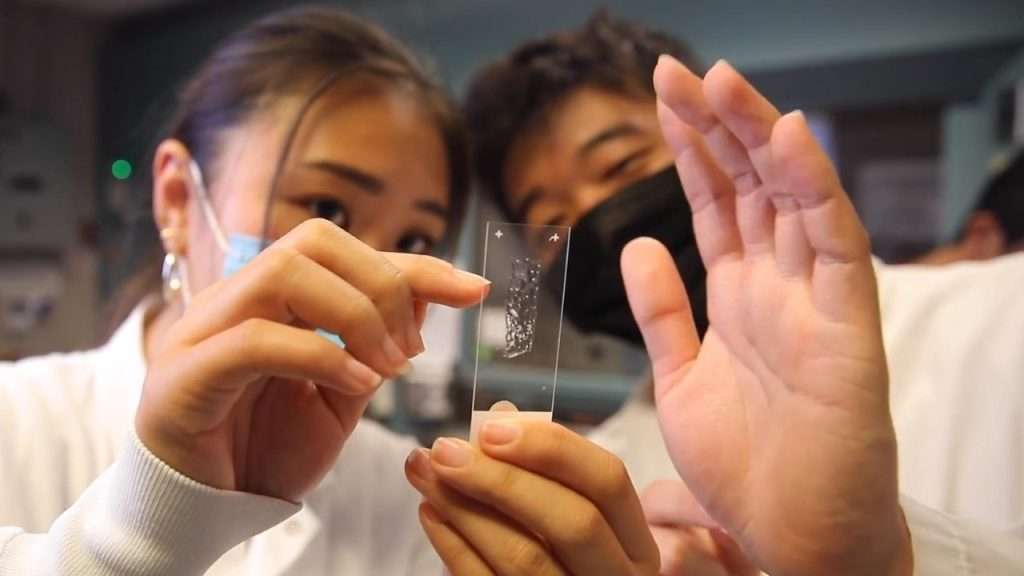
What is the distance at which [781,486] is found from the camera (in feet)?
1.44

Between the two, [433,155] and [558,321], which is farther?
[433,155]

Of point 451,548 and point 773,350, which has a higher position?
point 773,350

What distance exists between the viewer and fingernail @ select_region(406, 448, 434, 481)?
0.42 metres

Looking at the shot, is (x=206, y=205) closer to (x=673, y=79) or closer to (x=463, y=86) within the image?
(x=673, y=79)

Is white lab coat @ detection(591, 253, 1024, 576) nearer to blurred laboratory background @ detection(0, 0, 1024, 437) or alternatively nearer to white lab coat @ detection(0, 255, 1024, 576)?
white lab coat @ detection(0, 255, 1024, 576)

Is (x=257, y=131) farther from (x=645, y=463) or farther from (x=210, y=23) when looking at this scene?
(x=210, y=23)

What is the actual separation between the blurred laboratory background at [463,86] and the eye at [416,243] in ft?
1.32

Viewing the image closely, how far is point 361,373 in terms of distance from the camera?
0.39m

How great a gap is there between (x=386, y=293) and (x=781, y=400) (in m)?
0.23

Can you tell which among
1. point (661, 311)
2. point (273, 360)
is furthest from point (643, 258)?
point (273, 360)

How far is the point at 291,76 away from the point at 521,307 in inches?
16.4

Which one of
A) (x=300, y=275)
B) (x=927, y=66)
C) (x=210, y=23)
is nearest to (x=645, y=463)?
(x=300, y=275)

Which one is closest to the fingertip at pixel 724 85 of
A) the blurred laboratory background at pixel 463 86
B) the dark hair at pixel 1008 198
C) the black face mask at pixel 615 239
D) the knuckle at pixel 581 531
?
the knuckle at pixel 581 531

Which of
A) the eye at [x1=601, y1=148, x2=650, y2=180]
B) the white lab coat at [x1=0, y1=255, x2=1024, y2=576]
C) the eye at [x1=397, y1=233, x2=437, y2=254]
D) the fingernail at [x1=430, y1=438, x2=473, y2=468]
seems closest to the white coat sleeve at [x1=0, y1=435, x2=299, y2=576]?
the white lab coat at [x1=0, y1=255, x2=1024, y2=576]
